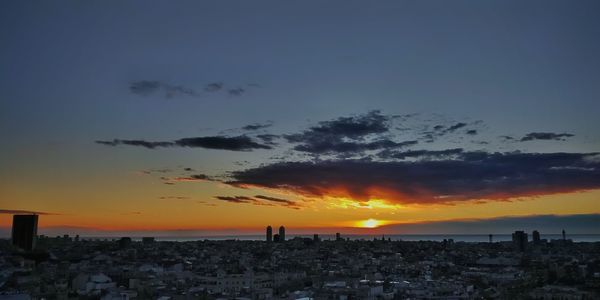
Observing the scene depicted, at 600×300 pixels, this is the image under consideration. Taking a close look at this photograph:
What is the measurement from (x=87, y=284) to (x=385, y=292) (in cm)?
3754

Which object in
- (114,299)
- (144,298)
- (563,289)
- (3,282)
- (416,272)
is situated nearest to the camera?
(114,299)

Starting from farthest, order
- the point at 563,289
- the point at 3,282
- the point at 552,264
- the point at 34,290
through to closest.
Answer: the point at 552,264 → the point at 563,289 → the point at 3,282 → the point at 34,290

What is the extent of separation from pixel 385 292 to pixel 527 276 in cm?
4716

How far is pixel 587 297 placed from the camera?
6806cm

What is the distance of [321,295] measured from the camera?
60.0 metres

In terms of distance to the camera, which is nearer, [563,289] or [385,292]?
[385,292]

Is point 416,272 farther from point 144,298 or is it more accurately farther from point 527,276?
point 144,298

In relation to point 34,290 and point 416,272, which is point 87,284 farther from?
point 416,272

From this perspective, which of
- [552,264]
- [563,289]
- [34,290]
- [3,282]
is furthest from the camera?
[552,264]

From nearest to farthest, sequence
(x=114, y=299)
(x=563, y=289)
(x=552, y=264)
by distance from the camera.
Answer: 1. (x=114, y=299)
2. (x=563, y=289)
3. (x=552, y=264)

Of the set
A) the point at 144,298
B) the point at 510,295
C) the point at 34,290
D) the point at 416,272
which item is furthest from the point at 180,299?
the point at 416,272

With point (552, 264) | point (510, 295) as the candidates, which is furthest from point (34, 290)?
point (552, 264)

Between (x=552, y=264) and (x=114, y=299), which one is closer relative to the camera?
(x=114, y=299)

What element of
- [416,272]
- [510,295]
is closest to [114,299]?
[510,295]
